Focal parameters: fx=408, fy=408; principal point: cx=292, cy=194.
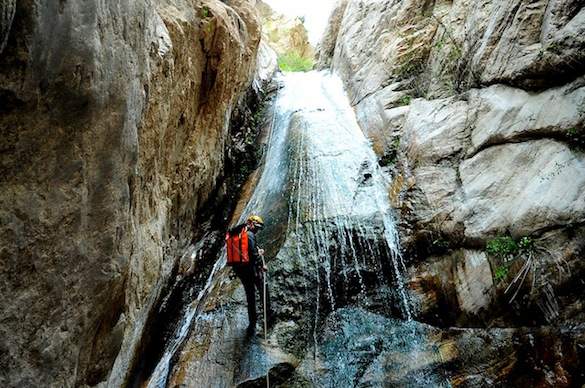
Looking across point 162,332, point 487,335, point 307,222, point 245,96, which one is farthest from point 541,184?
point 245,96

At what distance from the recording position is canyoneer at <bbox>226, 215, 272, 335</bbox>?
20.5ft

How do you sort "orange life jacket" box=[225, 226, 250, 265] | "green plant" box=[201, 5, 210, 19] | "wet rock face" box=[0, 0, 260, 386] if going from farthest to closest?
"green plant" box=[201, 5, 210, 19]
"orange life jacket" box=[225, 226, 250, 265]
"wet rock face" box=[0, 0, 260, 386]

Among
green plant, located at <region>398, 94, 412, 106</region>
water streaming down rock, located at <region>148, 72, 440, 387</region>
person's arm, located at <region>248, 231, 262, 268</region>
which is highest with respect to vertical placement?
green plant, located at <region>398, 94, 412, 106</region>

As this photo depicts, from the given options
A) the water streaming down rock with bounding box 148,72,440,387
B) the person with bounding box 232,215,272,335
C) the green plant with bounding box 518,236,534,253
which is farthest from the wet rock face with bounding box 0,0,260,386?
the green plant with bounding box 518,236,534,253

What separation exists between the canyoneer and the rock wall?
265 centimetres

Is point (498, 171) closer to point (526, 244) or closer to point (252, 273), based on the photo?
point (526, 244)

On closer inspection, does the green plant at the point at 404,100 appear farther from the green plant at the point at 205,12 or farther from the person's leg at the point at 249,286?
the person's leg at the point at 249,286

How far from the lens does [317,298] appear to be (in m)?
7.09

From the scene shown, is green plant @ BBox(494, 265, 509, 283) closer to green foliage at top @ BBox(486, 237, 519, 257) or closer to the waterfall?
green foliage at top @ BBox(486, 237, 519, 257)

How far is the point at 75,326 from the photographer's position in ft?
11.6

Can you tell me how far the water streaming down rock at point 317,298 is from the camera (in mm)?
5930

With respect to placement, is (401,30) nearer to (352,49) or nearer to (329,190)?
(352,49)

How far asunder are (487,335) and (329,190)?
4463 mm

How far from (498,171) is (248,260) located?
445cm
